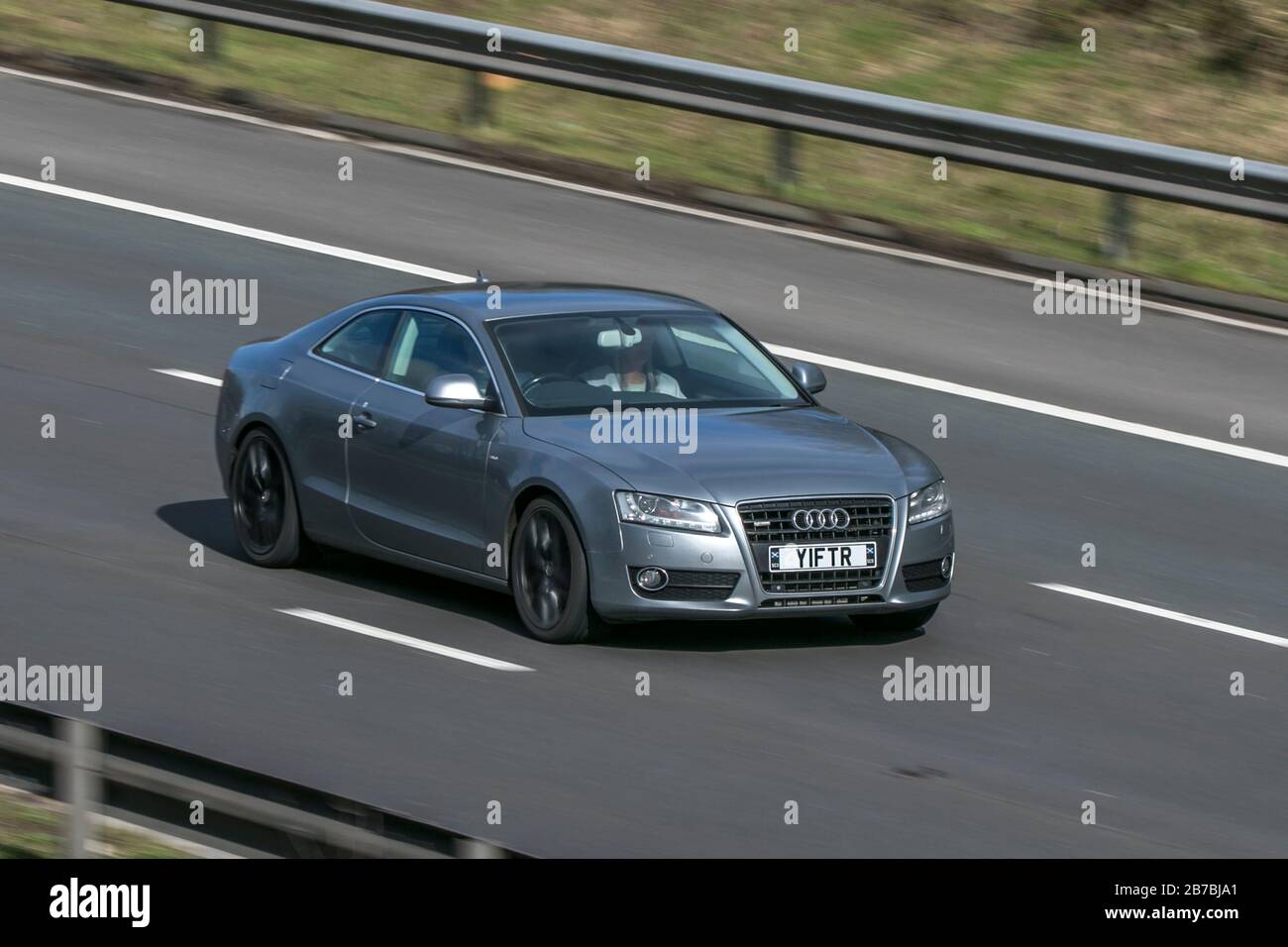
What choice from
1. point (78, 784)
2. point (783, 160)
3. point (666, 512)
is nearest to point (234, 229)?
point (783, 160)

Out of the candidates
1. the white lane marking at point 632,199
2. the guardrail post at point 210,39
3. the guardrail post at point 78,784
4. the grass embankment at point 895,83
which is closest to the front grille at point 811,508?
the guardrail post at point 78,784

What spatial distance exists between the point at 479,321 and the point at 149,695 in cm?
282

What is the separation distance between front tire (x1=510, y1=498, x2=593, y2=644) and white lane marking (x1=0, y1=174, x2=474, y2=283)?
6.92 m

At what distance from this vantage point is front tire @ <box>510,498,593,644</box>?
1073 cm

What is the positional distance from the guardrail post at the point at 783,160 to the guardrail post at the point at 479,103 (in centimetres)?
274

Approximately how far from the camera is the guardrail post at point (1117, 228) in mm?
18750

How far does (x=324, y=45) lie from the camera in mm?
23438

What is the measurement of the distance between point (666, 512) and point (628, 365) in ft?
4.13

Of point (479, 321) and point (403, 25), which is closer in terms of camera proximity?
point (479, 321)

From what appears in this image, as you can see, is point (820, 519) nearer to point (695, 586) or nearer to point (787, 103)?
point (695, 586)

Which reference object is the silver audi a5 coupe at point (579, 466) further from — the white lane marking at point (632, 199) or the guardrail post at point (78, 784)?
the white lane marking at point (632, 199)

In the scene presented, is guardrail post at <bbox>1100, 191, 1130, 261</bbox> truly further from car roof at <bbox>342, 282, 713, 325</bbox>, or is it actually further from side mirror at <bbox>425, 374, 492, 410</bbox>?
side mirror at <bbox>425, 374, 492, 410</bbox>
